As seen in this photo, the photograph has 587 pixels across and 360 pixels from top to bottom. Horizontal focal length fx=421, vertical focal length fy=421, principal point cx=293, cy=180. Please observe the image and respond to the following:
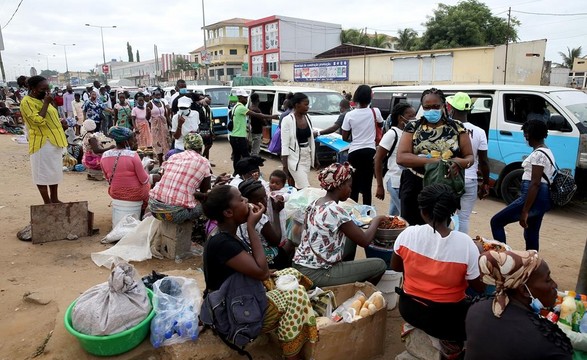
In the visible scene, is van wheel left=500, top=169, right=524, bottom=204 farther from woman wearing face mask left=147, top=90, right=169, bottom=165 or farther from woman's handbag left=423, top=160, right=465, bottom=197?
woman wearing face mask left=147, top=90, right=169, bottom=165

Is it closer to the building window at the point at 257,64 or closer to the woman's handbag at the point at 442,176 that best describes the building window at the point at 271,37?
the building window at the point at 257,64

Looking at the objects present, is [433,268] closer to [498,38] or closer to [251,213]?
[251,213]

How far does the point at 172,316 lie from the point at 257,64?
150ft

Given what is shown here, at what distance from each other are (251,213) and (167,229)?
94.5 inches

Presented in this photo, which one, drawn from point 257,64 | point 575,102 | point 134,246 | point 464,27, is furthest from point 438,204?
point 257,64

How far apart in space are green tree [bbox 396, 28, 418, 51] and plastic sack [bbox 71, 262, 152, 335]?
3814cm

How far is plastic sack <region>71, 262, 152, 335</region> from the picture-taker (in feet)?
9.57


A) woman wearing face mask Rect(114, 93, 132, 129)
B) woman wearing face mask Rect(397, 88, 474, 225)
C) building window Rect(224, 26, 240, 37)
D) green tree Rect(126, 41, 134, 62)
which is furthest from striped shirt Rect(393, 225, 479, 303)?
green tree Rect(126, 41, 134, 62)

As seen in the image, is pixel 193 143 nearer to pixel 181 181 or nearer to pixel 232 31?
pixel 181 181

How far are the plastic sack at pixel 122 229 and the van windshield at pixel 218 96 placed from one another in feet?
33.5

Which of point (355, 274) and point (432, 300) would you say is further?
point (355, 274)

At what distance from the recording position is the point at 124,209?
→ 18.0 ft

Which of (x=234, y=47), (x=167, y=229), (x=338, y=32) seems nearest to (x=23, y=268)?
(x=167, y=229)

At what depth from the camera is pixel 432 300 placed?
2.66 meters
